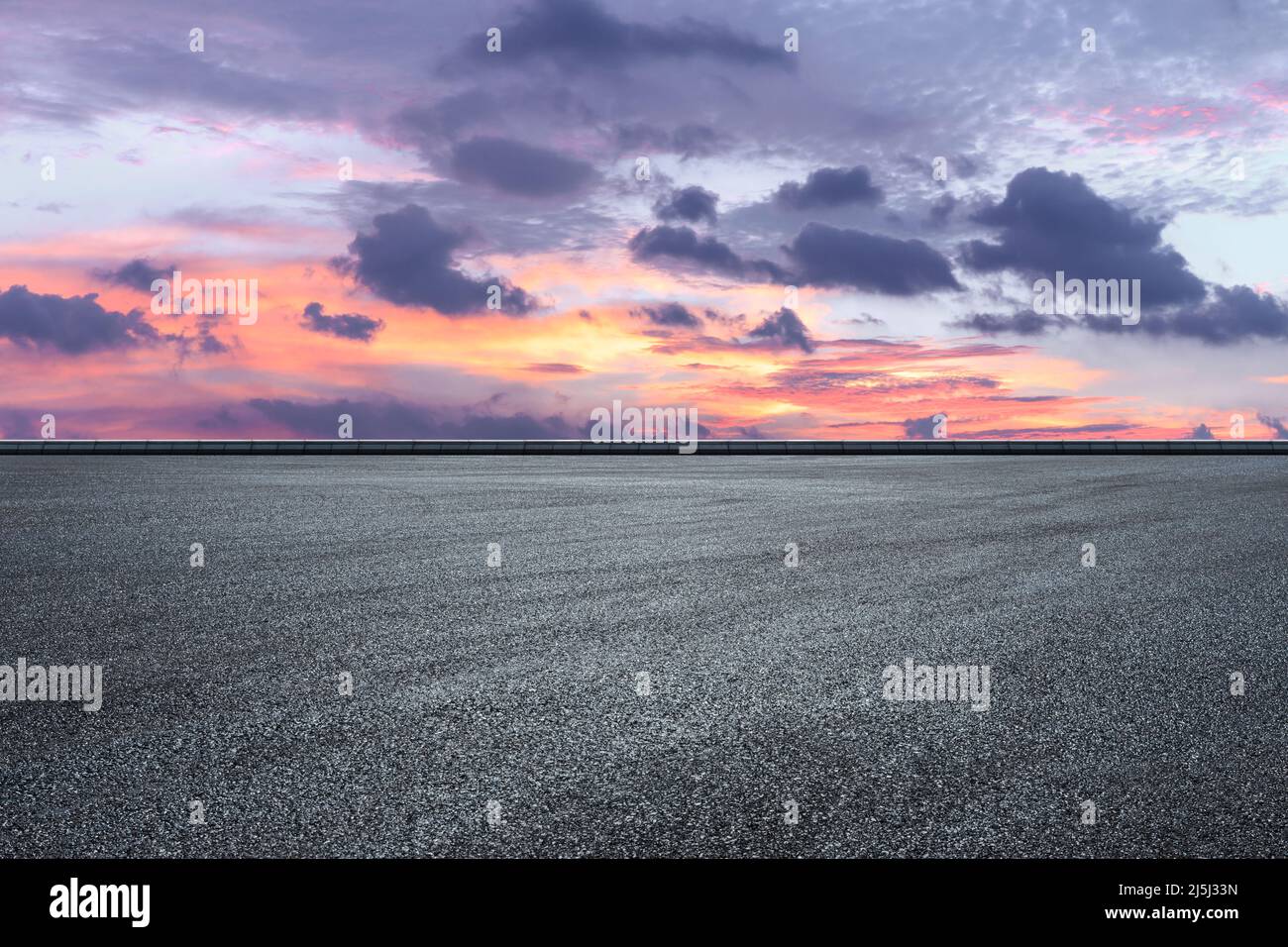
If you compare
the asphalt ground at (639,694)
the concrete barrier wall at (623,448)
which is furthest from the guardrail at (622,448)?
the asphalt ground at (639,694)

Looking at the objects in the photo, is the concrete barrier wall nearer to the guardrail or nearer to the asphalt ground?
the guardrail

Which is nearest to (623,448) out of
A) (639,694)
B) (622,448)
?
(622,448)

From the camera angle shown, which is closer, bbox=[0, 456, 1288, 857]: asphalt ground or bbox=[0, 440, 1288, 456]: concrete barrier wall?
bbox=[0, 456, 1288, 857]: asphalt ground

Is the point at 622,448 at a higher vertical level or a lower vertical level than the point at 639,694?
higher

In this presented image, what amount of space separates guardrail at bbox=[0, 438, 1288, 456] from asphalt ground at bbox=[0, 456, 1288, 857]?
27756 mm

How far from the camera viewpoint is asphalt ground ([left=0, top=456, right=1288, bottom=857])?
12.2 feet

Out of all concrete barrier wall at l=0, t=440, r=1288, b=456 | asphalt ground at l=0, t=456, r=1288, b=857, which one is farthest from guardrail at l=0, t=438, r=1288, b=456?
asphalt ground at l=0, t=456, r=1288, b=857

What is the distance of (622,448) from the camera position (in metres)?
42.0

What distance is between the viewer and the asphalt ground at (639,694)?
3723 mm

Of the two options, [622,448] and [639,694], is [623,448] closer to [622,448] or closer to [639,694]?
[622,448]

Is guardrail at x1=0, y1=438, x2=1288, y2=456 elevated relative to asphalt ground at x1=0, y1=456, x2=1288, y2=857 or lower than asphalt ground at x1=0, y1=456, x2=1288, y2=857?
elevated

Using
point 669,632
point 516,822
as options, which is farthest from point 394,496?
point 516,822

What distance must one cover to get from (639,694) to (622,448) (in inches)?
1442
